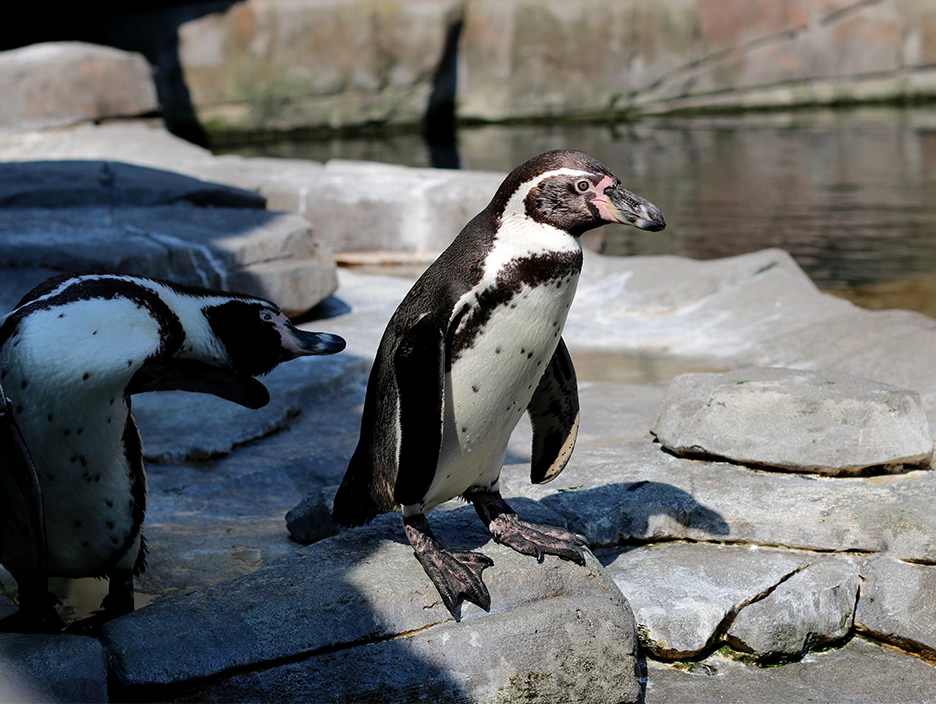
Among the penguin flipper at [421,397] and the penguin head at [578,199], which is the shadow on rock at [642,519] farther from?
the penguin head at [578,199]

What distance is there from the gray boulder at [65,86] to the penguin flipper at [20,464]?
27.3 feet

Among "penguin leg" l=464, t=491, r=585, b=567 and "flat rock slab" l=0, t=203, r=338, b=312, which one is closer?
"penguin leg" l=464, t=491, r=585, b=567

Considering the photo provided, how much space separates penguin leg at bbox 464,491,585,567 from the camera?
280 cm

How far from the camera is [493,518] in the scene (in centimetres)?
291

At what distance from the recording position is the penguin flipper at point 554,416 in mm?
3004

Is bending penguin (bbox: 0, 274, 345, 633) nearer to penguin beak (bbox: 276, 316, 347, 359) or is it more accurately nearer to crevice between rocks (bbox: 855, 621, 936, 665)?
penguin beak (bbox: 276, 316, 347, 359)

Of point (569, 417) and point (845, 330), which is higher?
point (569, 417)

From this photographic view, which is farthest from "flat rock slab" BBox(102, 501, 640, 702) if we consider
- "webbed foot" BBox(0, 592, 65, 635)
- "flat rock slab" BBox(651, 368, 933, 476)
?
"flat rock slab" BBox(651, 368, 933, 476)

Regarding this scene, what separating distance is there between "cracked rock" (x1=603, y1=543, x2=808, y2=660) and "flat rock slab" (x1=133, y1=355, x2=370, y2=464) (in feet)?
6.07

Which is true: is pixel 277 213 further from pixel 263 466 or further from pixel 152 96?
pixel 152 96

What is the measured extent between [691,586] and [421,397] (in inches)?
40.2

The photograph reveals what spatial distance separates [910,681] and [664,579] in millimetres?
658

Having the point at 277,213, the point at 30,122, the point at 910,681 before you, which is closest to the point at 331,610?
the point at 910,681

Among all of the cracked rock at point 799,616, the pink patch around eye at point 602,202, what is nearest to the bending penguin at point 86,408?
the pink patch around eye at point 602,202
